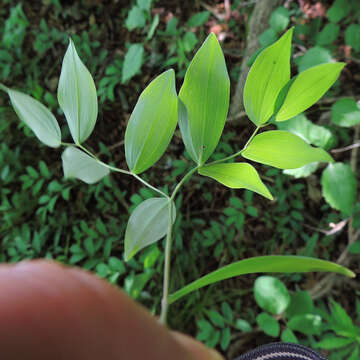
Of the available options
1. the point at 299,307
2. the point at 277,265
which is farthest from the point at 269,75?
the point at 299,307

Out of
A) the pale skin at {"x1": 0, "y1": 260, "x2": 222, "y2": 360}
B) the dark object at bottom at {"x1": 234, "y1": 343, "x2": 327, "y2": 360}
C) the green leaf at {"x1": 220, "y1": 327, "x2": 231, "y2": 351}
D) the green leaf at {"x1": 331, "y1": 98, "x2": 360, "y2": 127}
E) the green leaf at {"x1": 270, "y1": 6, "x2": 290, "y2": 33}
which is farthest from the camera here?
the green leaf at {"x1": 220, "y1": 327, "x2": 231, "y2": 351}

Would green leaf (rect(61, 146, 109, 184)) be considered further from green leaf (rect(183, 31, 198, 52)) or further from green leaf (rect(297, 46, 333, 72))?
green leaf (rect(183, 31, 198, 52))

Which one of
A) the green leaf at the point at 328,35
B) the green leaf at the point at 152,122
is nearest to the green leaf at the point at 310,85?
the green leaf at the point at 152,122

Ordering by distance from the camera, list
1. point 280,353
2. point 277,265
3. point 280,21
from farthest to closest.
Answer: point 280,21
point 280,353
point 277,265

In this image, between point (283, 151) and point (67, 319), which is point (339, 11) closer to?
point (283, 151)

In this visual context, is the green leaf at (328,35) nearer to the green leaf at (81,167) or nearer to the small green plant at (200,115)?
the small green plant at (200,115)

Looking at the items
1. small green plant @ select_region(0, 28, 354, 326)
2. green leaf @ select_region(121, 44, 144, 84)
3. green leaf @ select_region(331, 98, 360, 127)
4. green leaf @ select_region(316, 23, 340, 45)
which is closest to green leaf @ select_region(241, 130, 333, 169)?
small green plant @ select_region(0, 28, 354, 326)
